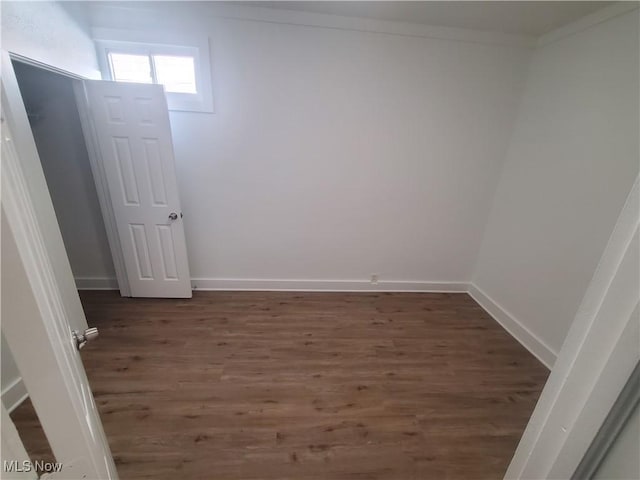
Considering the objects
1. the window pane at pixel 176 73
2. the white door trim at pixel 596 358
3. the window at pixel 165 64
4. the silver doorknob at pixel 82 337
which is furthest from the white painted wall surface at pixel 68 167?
the white door trim at pixel 596 358

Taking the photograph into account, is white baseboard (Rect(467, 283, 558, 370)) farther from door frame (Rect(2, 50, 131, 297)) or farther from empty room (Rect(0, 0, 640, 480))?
door frame (Rect(2, 50, 131, 297))

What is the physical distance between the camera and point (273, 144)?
2.40m

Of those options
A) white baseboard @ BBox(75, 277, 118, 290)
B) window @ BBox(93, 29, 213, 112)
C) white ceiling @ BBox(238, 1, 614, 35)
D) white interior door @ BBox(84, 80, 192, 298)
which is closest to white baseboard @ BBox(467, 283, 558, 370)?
white ceiling @ BBox(238, 1, 614, 35)

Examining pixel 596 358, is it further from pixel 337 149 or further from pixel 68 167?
pixel 68 167

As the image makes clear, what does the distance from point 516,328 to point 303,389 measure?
2039mm

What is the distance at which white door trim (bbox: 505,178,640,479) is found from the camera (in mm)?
512

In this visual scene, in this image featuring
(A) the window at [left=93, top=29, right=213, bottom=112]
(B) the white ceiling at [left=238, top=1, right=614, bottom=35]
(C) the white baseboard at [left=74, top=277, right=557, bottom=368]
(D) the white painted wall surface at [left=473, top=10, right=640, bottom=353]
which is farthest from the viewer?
(C) the white baseboard at [left=74, top=277, right=557, bottom=368]

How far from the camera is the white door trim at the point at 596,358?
1.68 ft

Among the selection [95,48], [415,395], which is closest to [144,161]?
[95,48]

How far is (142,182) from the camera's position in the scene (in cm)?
231

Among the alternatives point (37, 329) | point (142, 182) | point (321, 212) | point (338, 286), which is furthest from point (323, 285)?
point (37, 329)

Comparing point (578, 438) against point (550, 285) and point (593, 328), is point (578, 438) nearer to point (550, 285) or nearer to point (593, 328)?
point (593, 328)

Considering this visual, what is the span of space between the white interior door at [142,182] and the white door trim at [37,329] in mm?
1831

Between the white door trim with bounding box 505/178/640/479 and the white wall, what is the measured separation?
2561mm
